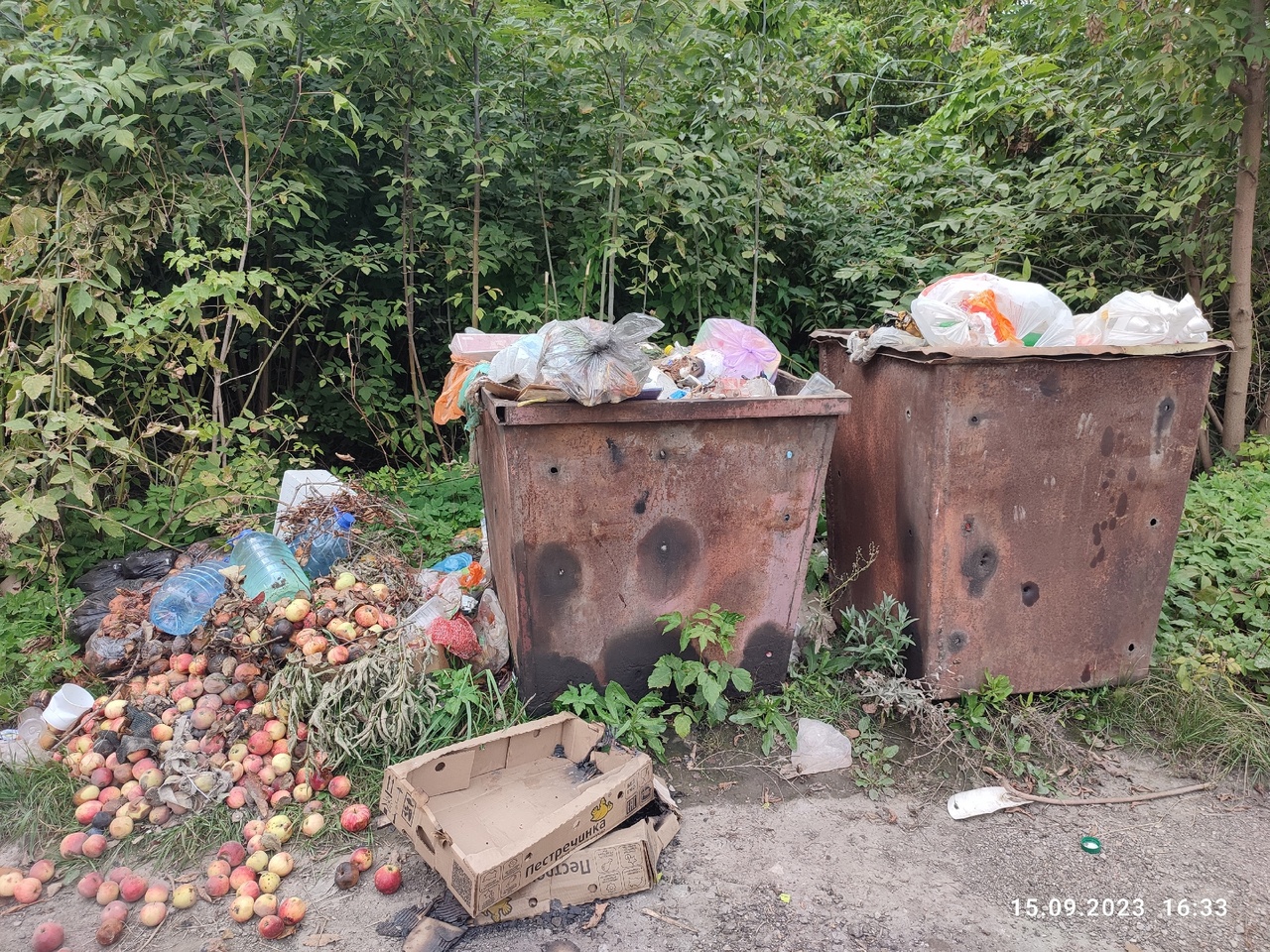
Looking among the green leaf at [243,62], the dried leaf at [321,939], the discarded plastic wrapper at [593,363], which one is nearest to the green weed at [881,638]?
the discarded plastic wrapper at [593,363]

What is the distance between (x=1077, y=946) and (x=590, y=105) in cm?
394

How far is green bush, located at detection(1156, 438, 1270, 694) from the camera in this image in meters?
3.02

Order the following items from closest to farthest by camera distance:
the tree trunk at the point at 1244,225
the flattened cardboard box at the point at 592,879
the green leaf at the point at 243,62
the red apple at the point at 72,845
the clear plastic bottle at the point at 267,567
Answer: the flattened cardboard box at the point at 592,879, the red apple at the point at 72,845, the clear plastic bottle at the point at 267,567, the green leaf at the point at 243,62, the tree trunk at the point at 1244,225

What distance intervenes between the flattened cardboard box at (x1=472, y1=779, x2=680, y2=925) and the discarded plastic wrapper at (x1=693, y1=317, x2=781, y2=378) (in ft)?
5.76

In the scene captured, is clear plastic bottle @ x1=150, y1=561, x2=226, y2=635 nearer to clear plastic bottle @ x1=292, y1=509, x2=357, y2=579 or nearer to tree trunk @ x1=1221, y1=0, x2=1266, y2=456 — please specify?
clear plastic bottle @ x1=292, y1=509, x2=357, y2=579

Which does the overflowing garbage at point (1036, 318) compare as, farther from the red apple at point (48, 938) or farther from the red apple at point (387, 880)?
the red apple at point (48, 938)

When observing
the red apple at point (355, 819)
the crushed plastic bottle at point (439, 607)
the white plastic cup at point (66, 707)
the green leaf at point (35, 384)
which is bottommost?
the red apple at point (355, 819)

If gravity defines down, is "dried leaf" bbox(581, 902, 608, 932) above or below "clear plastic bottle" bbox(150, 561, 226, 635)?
below

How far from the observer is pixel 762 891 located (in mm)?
2242

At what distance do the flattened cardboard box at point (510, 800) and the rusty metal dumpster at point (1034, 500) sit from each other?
4.15 ft

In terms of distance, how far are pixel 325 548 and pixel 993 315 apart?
2.91 meters

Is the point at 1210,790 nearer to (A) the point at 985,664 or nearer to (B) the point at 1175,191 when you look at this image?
(A) the point at 985,664

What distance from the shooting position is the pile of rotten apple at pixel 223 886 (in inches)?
81.8

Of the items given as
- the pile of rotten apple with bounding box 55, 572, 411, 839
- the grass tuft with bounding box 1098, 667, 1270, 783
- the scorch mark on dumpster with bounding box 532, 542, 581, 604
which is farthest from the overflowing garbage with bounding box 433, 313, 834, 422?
the grass tuft with bounding box 1098, 667, 1270, 783
